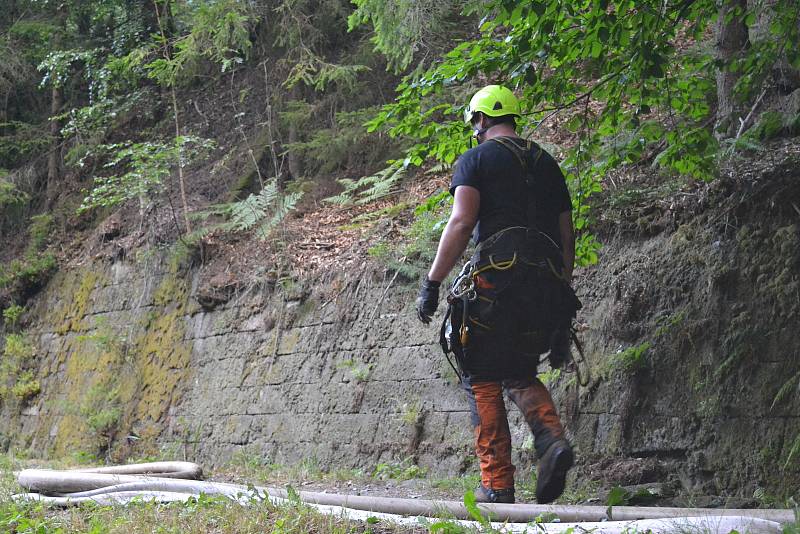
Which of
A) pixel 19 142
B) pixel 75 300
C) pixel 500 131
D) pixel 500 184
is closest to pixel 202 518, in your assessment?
pixel 500 184

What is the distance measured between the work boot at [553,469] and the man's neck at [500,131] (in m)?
1.86

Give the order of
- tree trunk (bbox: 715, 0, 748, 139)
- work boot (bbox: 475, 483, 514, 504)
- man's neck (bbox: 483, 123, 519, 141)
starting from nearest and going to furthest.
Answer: work boot (bbox: 475, 483, 514, 504) → man's neck (bbox: 483, 123, 519, 141) → tree trunk (bbox: 715, 0, 748, 139)

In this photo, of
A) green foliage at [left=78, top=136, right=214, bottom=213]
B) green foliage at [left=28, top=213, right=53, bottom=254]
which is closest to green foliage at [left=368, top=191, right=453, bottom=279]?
green foliage at [left=78, top=136, right=214, bottom=213]

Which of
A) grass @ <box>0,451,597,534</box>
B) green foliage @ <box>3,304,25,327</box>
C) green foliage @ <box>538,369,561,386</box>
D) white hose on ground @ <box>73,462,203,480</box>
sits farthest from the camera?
green foliage @ <box>3,304,25,327</box>

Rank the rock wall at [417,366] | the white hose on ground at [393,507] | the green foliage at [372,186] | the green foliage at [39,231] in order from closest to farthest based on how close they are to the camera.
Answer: the white hose on ground at [393,507], the rock wall at [417,366], the green foliage at [372,186], the green foliage at [39,231]

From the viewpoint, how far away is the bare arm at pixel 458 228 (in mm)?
4926

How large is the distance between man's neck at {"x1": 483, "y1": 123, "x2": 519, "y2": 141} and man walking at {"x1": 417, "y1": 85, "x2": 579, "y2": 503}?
0.18 feet

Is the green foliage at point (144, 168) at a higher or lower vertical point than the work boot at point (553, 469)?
higher

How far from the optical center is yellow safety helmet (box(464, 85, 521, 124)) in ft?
17.0

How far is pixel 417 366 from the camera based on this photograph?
26.5 ft

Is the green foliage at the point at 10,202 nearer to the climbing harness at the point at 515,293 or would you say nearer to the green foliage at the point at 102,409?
the green foliage at the point at 102,409

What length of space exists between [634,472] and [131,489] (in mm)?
3253

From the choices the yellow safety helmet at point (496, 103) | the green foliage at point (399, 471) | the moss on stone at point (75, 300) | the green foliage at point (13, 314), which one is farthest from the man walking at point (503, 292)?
the green foliage at point (13, 314)

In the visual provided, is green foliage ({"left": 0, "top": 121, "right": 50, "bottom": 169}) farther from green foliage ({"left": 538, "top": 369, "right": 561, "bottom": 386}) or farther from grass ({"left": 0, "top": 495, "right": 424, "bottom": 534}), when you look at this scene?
green foliage ({"left": 538, "top": 369, "right": 561, "bottom": 386})
